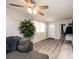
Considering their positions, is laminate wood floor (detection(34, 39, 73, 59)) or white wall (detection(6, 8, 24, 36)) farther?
white wall (detection(6, 8, 24, 36))

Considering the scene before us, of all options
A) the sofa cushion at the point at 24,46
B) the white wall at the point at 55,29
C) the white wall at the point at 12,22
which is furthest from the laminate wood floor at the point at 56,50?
the white wall at the point at 55,29

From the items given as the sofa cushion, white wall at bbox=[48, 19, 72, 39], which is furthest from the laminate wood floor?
white wall at bbox=[48, 19, 72, 39]

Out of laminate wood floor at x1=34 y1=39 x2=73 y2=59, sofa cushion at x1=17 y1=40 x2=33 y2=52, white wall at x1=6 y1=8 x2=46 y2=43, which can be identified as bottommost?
laminate wood floor at x1=34 y1=39 x2=73 y2=59

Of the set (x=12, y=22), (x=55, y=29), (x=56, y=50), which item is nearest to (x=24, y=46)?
(x=12, y=22)

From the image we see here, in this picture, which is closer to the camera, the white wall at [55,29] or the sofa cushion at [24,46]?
the sofa cushion at [24,46]

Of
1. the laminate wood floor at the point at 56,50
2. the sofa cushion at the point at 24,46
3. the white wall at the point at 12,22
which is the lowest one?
the laminate wood floor at the point at 56,50

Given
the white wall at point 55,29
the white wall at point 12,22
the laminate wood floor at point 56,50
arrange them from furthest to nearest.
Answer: the white wall at point 55,29 → the white wall at point 12,22 → the laminate wood floor at point 56,50

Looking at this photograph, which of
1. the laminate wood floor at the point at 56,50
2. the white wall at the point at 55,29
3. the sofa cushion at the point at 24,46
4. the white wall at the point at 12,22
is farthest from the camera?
the white wall at the point at 55,29

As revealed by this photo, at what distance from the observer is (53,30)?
9469 millimetres

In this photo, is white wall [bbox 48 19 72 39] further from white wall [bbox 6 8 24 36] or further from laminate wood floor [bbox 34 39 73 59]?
white wall [bbox 6 8 24 36]

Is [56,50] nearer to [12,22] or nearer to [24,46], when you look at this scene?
[24,46]

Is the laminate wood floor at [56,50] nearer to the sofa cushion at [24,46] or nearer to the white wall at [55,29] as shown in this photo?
the sofa cushion at [24,46]
